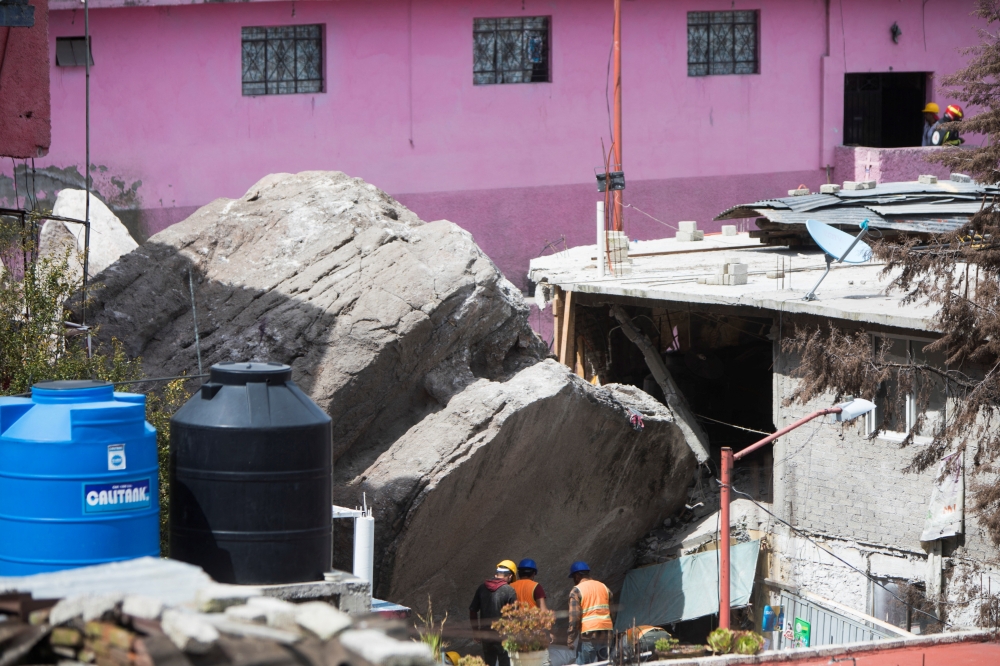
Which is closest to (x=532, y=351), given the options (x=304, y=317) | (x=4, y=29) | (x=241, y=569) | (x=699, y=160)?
(x=304, y=317)

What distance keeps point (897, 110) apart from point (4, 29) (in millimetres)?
22451

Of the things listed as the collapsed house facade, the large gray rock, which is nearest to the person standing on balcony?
the collapsed house facade

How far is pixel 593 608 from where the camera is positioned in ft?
40.4

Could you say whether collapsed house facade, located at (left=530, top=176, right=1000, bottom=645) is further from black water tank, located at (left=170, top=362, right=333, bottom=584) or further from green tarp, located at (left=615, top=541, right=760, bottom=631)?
black water tank, located at (left=170, top=362, right=333, bottom=584)

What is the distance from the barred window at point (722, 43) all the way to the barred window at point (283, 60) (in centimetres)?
743

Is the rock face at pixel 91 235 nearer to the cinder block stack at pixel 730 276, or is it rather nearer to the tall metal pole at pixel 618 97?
the cinder block stack at pixel 730 276

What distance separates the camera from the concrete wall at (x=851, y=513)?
46.0ft

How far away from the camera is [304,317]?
13352mm

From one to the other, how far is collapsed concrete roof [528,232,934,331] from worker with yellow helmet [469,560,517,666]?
4.78m

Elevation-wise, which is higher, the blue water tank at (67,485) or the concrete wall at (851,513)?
the blue water tank at (67,485)

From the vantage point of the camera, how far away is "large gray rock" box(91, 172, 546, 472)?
1317cm

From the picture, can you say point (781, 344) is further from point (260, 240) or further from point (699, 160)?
point (699, 160)

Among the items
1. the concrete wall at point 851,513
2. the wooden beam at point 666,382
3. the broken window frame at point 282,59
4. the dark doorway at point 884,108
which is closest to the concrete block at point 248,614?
the concrete wall at point 851,513

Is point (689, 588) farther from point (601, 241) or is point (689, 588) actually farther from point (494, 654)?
point (601, 241)
